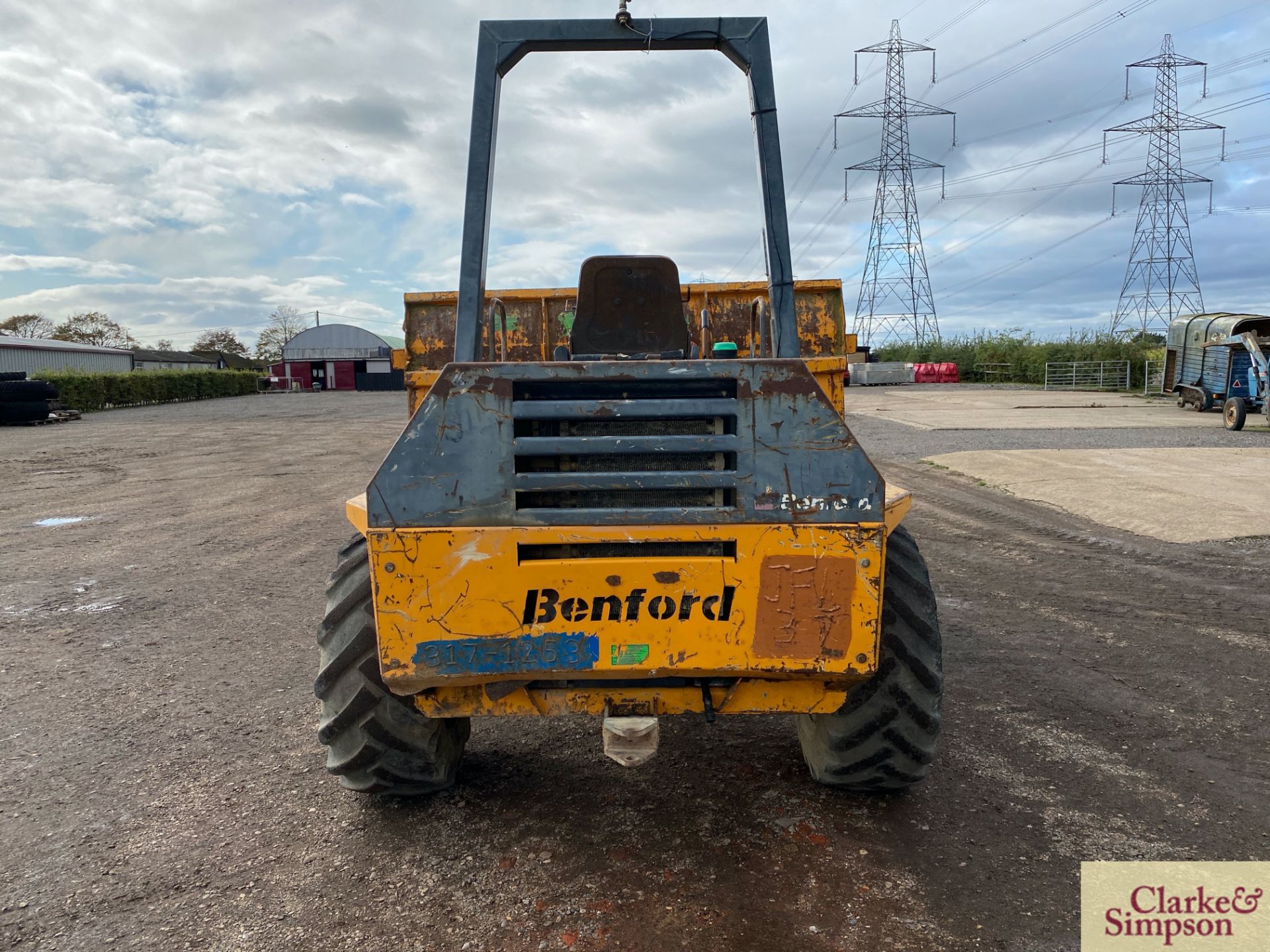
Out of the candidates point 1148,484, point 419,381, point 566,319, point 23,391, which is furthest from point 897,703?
point 23,391

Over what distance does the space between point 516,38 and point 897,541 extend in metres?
2.31

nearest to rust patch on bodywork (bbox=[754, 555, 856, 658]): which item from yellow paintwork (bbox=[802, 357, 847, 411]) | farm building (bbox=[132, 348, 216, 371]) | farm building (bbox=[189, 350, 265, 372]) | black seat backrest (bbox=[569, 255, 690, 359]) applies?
yellow paintwork (bbox=[802, 357, 847, 411])

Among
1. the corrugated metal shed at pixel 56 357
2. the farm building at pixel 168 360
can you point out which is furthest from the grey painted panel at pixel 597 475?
the farm building at pixel 168 360

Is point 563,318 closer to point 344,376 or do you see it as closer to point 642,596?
point 642,596

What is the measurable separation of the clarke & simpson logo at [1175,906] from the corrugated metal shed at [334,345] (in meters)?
68.1

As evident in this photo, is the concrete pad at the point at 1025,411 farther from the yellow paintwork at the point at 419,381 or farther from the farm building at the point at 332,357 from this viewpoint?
the farm building at the point at 332,357

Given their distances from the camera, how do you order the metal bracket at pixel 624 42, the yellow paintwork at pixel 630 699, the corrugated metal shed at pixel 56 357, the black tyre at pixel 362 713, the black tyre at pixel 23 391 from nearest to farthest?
1. the yellow paintwork at pixel 630 699
2. the black tyre at pixel 362 713
3. the metal bracket at pixel 624 42
4. the black tyre at pixel 23 391
5. the corrugated metal shed at pixel 56 357

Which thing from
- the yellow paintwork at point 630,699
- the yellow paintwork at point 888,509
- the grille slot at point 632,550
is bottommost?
the yellow paintwork at point 630,699

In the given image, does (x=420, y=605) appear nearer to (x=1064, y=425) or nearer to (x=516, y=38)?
(x=516, y=38)

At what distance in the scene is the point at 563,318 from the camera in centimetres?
554

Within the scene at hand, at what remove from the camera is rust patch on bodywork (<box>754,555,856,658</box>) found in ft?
8.29

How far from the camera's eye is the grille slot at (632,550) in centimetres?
257

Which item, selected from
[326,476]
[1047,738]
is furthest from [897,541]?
[326,476]

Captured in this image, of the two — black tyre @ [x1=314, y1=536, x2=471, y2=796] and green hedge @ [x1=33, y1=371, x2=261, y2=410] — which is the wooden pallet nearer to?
green hedge @ [x1=33, y1=371, x2=261, y2=410]
